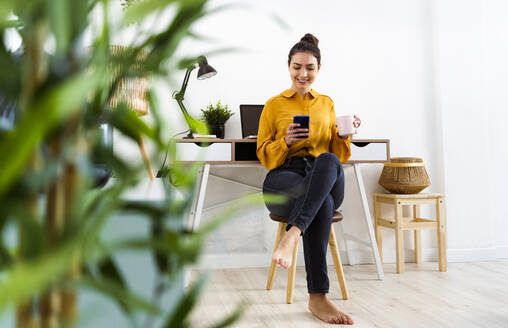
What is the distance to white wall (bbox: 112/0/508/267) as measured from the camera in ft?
9.11

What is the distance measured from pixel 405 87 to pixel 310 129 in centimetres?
120

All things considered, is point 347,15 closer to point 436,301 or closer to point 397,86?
point 397,86

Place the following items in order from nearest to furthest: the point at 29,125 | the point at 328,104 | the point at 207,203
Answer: the point at 29,125
the point at 328,104
the point at 207,203

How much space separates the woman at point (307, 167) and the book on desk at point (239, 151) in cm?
26

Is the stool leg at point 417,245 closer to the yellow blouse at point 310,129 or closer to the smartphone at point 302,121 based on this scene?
the yellow blouse at point 310,129

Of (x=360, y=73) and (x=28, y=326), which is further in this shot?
(x=360, y=73)

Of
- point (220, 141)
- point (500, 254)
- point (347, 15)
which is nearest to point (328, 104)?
point (220, 141)

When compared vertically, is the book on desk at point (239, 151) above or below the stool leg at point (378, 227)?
above

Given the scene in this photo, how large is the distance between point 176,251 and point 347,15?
117 inches

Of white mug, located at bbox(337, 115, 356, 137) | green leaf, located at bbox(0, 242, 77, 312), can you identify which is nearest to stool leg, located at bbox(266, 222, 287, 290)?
white mug, located at bbox(337, 115, 356, 137)

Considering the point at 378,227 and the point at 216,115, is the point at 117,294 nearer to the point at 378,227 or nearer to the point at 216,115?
the point at 216,115

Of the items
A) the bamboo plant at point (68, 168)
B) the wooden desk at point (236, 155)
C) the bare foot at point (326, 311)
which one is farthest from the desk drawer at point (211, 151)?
the bamboo plant at point (68, 168)

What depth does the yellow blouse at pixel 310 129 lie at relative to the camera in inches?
80.7

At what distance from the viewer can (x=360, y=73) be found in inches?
115
